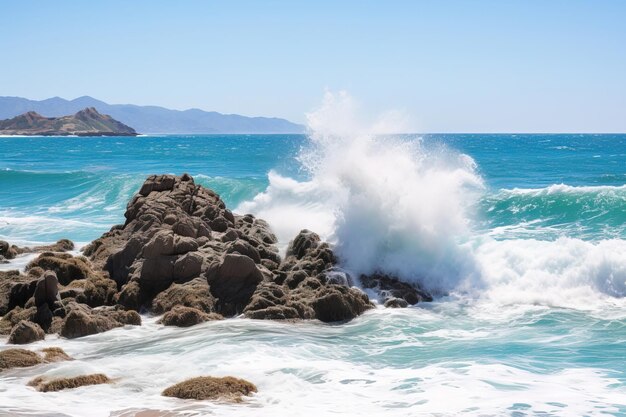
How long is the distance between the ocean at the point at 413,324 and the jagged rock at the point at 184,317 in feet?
1.12

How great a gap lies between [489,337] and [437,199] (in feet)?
25.2

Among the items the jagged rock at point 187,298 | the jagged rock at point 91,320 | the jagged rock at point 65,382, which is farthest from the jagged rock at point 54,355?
the jagged rock at point 187,298

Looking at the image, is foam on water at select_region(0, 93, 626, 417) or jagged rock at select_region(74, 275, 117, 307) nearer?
foam on water at select_region(0, 93, 626, 417)

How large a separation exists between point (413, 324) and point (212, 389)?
20.0 ft

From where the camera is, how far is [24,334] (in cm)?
1435

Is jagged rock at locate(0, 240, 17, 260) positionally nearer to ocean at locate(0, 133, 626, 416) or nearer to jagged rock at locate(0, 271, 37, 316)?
ocean at locate(0, 133, 626, 416)

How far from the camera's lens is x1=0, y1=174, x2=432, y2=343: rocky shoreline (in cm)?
1569

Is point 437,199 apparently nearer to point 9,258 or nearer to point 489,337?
point 489,337

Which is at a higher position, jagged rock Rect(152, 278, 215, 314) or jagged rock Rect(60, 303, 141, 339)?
jagged rock Rect(152, 278, 215, 314)

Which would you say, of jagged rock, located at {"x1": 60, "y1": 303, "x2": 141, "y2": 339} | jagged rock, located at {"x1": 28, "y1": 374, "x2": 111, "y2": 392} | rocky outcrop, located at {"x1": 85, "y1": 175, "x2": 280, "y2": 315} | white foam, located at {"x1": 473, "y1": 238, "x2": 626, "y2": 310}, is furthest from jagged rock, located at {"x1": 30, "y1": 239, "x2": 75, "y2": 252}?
jagged rock, located at {"x1": 28, "y1": 374, "x2": 111, "y2": 392}

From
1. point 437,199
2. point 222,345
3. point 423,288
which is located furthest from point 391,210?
point 222,345

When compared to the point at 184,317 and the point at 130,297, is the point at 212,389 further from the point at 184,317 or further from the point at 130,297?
the point at 130,297

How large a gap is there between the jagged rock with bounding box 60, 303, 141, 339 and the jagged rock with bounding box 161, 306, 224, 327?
58 centimetres

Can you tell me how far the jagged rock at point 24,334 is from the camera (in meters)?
14.3
